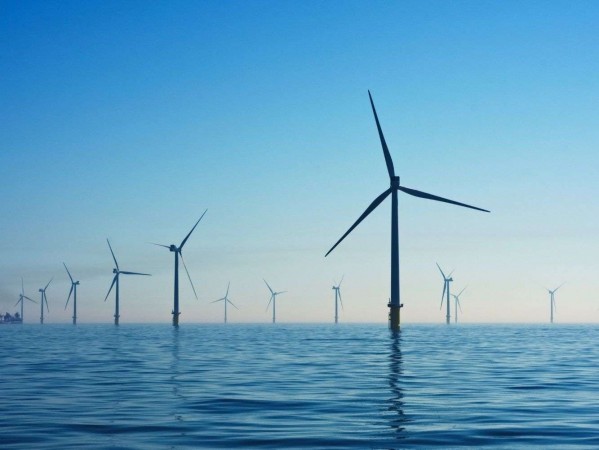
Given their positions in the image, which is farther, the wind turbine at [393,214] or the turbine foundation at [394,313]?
the turbine foundation at [394,313]

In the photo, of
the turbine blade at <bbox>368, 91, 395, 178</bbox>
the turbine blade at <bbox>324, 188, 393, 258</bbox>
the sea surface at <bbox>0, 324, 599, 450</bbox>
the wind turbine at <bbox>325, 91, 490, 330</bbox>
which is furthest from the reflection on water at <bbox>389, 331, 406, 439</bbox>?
the turbine blade at <bbox>368, 91, 395, 178</bbox>

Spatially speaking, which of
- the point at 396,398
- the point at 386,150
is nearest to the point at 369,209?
the point at 386,150

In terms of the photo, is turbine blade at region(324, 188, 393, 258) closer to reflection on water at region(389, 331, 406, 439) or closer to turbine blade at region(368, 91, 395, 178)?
turbine blade at region(368, 91, 395, 178)

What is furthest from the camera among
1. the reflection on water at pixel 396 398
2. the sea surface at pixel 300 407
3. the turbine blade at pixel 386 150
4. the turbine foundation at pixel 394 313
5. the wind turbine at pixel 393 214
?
the turbine blade at pixel 386 150

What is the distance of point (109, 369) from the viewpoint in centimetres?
3850

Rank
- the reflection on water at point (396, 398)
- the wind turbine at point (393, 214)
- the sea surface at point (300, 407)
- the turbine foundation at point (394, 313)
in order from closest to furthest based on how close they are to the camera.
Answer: the sea surface at point (300, 407) → the reflection on water at point (396, 398) → the wind turbine at point (393, 214) → the turbine foundation at point (394, 313)

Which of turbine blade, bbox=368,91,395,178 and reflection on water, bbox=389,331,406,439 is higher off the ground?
turbine blade, bbox=368,91,395,178

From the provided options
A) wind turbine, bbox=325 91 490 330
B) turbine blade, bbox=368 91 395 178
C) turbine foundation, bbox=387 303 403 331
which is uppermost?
turbine blade, bbox=368 91 395 178

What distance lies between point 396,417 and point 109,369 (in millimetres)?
21877

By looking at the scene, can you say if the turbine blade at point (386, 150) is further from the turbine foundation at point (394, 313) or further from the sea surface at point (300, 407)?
the sea surface at point (300, 407)

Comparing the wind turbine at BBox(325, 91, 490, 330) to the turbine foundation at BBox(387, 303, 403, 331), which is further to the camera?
the turbine foundation at BBox(387, 303, 403, 331)

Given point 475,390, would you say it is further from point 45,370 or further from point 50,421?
point 45,370

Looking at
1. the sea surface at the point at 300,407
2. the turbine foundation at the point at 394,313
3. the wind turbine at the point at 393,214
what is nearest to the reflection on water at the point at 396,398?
the sea surface at the point at 300,407

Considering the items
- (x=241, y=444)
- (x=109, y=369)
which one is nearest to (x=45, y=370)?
(x=109, y=369)
